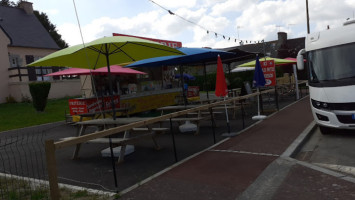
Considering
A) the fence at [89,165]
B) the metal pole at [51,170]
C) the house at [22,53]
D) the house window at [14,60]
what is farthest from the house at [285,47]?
the metal pole at [51,170]

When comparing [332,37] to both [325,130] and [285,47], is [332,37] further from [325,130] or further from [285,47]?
[285,47]

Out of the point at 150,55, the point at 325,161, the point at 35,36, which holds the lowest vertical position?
the point at 325,161

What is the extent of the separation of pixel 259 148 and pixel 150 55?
11.2ft

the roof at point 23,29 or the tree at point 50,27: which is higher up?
the tree at point 50,27

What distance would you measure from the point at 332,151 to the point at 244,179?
2.70 m

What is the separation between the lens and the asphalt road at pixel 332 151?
547 cm

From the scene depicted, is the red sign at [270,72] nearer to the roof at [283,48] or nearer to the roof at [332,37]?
the roof at [332,37]

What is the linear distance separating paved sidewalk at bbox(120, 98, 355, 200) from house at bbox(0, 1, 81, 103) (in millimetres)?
20244

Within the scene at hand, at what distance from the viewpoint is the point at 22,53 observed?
2762 cm

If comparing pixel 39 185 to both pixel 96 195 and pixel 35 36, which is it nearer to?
pixel 96 195

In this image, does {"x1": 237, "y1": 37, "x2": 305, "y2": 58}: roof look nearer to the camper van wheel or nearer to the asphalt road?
the camper van wheel

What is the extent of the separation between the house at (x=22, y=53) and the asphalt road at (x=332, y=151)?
67.3 feet

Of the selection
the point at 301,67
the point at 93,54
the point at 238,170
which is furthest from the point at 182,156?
the point at 301,67

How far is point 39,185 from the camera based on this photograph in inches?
200
